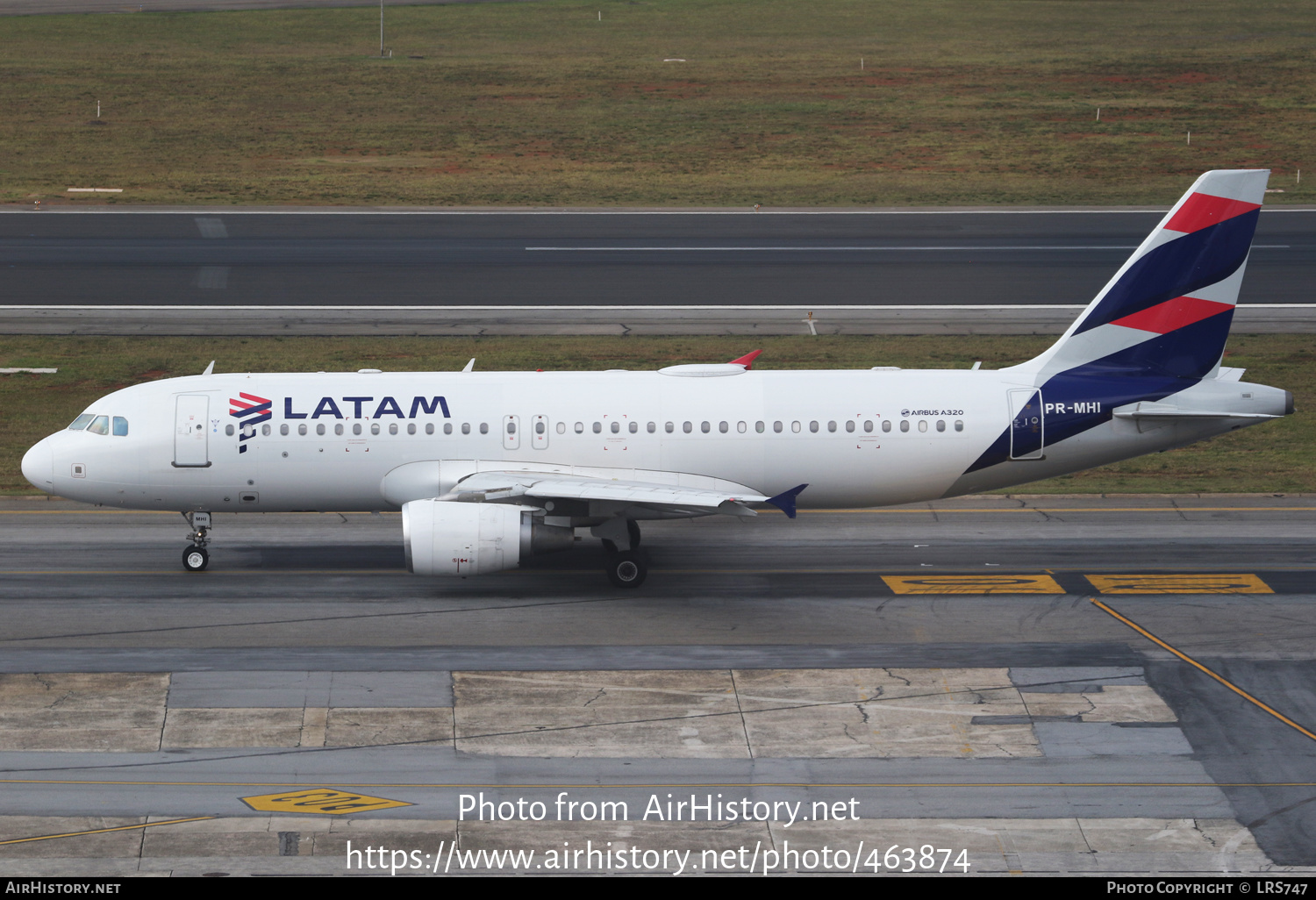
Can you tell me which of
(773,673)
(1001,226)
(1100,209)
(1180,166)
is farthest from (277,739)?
(1180,166)

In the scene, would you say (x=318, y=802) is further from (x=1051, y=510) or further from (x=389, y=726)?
(x=1051, y=510)

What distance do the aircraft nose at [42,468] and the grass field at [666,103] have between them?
39.8m

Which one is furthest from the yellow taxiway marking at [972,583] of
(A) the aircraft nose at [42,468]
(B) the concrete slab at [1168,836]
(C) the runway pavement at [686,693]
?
(A) the aircraft nose at [42,468]

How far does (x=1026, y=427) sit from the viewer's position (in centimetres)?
2952

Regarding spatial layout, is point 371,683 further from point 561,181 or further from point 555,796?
point 561,181

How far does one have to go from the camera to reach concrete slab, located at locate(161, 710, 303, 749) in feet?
71.4

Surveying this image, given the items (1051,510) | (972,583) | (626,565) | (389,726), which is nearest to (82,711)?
(389,726)

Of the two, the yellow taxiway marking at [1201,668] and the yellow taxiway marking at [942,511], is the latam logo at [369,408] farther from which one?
the yellow taxiway marking at [1201,668]

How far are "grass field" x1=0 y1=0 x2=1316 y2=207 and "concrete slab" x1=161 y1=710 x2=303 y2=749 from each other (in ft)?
157

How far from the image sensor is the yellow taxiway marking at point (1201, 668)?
74.2ft

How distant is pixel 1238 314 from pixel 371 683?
3759 cm

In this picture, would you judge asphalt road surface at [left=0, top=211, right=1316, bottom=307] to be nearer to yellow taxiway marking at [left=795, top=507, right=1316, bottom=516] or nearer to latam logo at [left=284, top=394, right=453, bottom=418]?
yellow taxiway marking at [left=795, top=507, right=1316, bottom=516]

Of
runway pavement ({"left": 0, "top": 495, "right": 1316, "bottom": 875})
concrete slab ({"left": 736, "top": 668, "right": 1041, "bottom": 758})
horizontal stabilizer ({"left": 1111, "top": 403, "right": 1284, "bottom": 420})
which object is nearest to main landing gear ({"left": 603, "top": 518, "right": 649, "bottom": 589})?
runway pavement ({"left": 0, "top": 495, "right": 1316, "bottom": 875})

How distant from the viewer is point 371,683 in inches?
946
